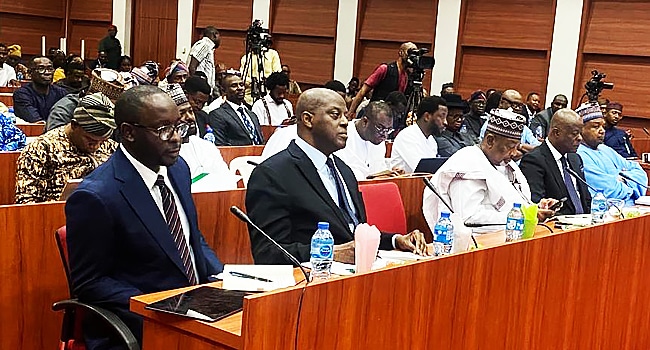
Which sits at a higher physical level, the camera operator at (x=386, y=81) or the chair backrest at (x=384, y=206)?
the camera operator at (x=386, y=81)

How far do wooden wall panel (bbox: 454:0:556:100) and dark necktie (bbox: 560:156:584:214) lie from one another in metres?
5.67

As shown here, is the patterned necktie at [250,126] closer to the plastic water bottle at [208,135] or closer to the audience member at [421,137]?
the plastic water bottle at [208,135]

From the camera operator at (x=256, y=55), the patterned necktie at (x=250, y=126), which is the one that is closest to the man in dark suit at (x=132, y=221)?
the patterned necktie at (x=250, y=126)

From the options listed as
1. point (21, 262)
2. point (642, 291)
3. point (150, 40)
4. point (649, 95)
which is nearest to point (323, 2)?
point (150, 40)

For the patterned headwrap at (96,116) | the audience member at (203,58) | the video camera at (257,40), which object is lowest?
the patterned headwrap at (96,116)

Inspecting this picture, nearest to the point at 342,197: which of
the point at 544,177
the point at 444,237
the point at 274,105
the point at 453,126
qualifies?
the point at 444,237

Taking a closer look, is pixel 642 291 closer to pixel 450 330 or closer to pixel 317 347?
pixel 450 330

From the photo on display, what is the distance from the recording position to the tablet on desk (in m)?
2.05

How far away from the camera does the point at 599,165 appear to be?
5555 millimetres

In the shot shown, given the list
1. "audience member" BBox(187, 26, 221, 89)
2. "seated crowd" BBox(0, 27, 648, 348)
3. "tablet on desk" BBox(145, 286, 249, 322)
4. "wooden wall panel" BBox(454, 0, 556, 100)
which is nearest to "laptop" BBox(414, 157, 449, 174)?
"seated crowd" BBox(0, 27, 648, 348)

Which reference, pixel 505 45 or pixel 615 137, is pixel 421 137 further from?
pixel 505 45

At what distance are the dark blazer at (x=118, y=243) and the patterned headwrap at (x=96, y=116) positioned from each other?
717 mm

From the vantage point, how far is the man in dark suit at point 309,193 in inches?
115

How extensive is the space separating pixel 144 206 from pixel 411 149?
3654 mm
